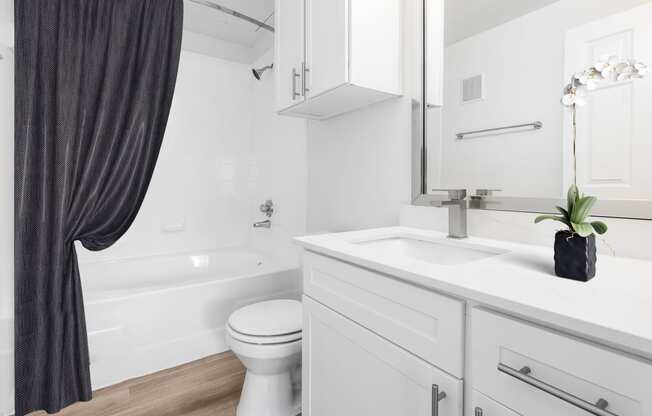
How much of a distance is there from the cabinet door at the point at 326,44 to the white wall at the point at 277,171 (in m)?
0.79

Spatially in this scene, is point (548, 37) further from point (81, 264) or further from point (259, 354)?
point (81, 264)

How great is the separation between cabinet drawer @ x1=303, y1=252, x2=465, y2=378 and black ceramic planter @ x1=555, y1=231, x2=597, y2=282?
25 centimetres

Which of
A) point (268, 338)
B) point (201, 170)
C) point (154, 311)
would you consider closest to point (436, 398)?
point (268, 338)

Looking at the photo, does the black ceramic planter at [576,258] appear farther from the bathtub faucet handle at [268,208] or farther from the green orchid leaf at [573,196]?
the bathtub faucet handle at [268,208]

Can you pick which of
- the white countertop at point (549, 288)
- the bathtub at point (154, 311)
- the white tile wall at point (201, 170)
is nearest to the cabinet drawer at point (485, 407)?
the white countertop at point (549, 288)

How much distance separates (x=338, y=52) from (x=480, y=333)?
1.12 meters

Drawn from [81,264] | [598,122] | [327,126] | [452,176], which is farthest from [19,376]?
[598,122]

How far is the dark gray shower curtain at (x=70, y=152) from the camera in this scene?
140cm

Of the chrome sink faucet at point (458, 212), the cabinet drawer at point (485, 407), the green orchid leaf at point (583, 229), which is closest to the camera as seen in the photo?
the cabinet drawer at point (485, 407)

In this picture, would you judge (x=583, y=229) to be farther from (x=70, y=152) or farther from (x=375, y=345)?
(x=70, y=152)

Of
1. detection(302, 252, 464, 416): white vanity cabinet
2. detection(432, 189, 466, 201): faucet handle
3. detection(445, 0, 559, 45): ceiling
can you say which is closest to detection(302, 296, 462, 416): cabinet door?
detection(302, 252, 464, 416): white vanity cabinet

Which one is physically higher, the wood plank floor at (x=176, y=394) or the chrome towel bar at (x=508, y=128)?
the chrome towel bar at (x=508, y=128)

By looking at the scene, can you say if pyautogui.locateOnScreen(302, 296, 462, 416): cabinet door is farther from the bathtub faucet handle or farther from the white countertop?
the bathtub faucet handle

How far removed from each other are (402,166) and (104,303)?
1.73 meters
